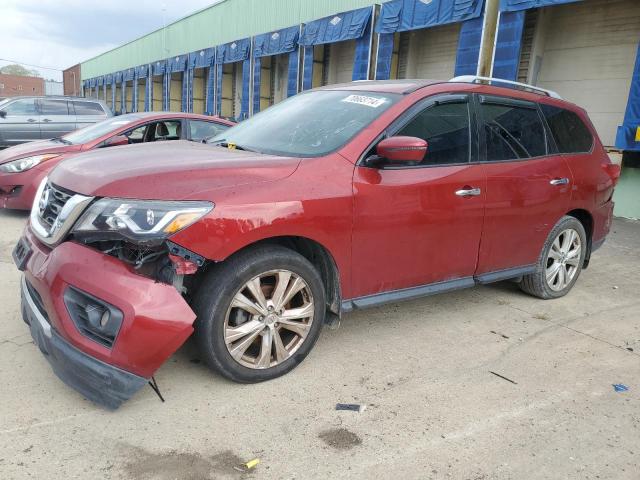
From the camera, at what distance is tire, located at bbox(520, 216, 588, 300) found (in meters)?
4.45

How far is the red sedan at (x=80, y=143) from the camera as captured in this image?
6.16m

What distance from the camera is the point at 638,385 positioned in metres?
3.17

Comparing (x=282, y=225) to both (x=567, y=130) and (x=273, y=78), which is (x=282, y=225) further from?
(x=273, y=78)

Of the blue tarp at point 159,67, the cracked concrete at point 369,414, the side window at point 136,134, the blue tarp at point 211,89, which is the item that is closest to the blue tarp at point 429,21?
the side window at point 136,134

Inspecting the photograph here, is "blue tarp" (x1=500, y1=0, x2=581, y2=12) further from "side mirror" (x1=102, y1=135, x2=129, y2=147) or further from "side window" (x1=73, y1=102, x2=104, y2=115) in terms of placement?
"side window" (x1=73, y1=102, x2=104, y2=115)

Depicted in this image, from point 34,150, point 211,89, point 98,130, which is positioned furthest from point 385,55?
point 211,89

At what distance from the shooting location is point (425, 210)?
3.33 m

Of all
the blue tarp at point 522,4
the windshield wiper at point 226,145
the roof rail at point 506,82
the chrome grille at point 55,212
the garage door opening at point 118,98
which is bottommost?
the chrome grille at point 55,212

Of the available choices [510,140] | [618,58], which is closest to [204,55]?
[618,58]

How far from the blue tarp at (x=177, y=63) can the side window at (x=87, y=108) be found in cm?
1783

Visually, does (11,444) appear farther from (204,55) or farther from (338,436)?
(204,55)

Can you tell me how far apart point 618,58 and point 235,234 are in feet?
34.0

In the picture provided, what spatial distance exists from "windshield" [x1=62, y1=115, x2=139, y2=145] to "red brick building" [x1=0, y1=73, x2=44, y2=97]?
73.4 m

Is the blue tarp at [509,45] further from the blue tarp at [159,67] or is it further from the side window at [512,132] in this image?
the blue tarp at [159,67]
